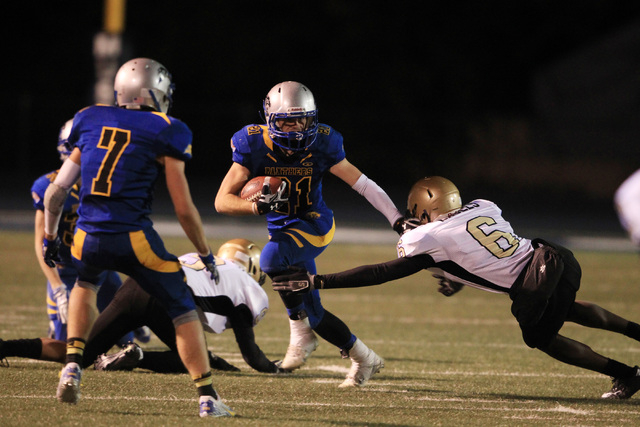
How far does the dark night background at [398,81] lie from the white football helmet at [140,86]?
51.2 feet

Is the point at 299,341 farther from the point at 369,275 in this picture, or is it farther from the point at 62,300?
the point at 62,300

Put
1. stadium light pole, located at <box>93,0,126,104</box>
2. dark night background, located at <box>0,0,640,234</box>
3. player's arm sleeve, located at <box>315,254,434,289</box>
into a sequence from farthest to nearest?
dark night background, located at <box>0,0,640,234</box>
stadium light pole, located at <box>93,0,126,104</box>
player's arm sleeve, located at <box>315,254,434,289</box>

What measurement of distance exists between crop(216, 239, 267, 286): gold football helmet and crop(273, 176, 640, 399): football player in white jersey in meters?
1.05

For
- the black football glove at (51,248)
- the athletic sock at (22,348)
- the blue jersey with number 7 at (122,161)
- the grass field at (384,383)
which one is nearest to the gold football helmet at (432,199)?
the grass field at (384,383)

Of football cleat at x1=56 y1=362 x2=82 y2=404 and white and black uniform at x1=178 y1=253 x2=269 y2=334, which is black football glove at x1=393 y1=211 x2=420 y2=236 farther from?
football cleat at x1=56 y1=362 x2=82 y2=404

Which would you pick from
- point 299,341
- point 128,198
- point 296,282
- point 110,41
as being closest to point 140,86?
point 128,198

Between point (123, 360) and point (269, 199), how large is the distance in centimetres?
124

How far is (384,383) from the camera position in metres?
4.91

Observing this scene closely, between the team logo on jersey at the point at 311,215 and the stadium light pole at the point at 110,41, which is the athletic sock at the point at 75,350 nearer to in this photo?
the team logo on jersey at the point at 311,215

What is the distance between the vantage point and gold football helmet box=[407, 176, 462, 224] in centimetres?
446

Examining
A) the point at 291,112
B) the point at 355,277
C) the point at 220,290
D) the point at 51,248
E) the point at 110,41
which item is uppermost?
the point at 110,41

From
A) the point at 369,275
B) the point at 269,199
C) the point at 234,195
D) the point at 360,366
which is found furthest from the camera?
the point at 360,366

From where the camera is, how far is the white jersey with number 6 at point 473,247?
4258 mm

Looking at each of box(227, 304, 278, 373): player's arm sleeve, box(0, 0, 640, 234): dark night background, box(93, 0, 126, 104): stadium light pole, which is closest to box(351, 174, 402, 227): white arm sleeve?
box(227, 304, 278, 373): player's arm sleeve
